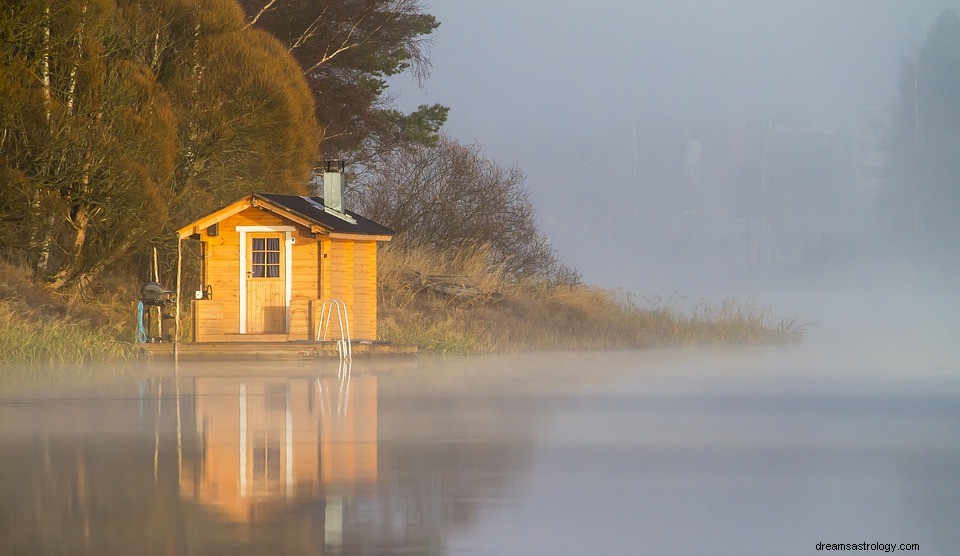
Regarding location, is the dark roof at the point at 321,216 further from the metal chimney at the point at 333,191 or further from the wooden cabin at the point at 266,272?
the metal chimney at the point at 333,191

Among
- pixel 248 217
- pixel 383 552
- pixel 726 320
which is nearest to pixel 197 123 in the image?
pixel 248 217

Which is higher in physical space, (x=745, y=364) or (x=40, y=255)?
(x=40, y=255)

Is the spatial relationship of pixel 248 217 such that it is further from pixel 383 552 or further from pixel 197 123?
pixel 383 552

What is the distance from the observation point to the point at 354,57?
40344 mm

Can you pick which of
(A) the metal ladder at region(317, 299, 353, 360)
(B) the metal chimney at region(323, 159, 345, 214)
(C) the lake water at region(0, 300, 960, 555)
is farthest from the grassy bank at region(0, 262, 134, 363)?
(B) the metal chimney at region(323, 159, 345, 214)

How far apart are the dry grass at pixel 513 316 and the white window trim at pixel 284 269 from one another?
11.9ft

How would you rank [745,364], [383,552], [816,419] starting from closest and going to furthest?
1. [383,552]
2. [816,419]
3. [745,364]

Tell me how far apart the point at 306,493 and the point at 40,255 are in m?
22.3

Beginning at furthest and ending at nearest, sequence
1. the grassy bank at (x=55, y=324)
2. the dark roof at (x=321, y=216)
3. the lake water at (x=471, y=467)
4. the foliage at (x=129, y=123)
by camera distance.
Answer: the dark roof at (x=321, y=216), the foliage at (x=129, y=123), the grassy bank at (x=55, y=324), the lake water at (x=471, y=467)

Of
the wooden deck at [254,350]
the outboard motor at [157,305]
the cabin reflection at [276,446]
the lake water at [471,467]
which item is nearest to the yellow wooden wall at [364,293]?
the wooden deck at [254,350]

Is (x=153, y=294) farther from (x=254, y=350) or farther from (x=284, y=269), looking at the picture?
(x=284, y=269)

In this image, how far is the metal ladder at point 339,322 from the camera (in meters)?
28.0

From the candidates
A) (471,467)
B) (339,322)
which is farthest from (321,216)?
(471,467)

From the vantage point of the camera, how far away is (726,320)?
1658 inches
